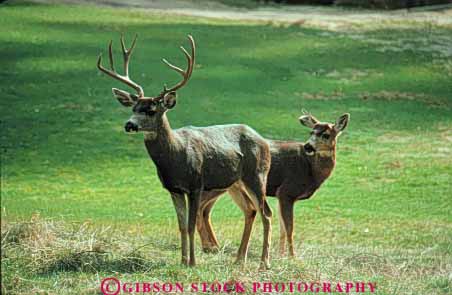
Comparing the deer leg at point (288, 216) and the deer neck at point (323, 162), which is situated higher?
the deer neck at point (323, 162)

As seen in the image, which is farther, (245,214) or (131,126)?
(245,214)

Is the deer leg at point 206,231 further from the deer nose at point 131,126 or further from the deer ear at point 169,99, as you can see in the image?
the deer nose at point 131,126

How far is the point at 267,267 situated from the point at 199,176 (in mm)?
913

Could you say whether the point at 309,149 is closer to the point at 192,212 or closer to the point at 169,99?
the point at 192,212

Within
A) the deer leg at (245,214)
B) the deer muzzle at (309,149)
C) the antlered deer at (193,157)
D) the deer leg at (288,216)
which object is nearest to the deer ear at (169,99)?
the antlered deer at (193,157)

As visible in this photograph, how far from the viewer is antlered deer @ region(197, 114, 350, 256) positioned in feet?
32.2

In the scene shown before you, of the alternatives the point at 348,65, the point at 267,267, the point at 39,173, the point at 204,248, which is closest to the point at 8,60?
the point at 39,173

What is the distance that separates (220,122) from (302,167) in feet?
20.7

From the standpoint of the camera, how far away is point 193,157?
27.1 feet

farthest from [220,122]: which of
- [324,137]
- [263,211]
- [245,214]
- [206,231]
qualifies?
[263,211]

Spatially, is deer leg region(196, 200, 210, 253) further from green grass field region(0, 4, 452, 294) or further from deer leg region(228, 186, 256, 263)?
deer leg region(228, 186, 256, 263)

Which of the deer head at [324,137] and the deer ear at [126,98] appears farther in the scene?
the deer head at [324,137]

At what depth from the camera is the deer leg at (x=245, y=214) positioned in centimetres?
864

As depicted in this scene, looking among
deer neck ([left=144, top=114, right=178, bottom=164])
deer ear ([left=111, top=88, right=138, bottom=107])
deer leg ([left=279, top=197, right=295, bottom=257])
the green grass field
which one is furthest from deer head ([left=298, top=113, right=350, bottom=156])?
deer ear ([left=111, top=88, right=138, bottom=107])
